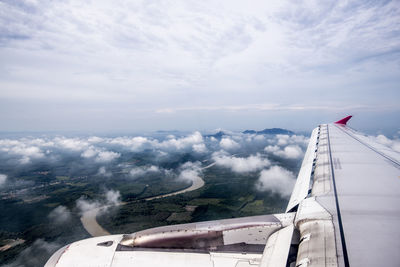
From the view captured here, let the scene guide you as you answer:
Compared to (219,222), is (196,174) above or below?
below

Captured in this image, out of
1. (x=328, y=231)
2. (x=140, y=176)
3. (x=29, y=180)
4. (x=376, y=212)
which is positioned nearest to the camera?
(x=328, y=231)

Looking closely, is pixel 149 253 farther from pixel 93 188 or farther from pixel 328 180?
pixel 93 188

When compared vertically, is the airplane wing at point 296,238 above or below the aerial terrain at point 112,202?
above

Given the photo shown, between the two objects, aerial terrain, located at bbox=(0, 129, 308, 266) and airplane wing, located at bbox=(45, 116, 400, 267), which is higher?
airplane wing, located at bbox=(45, 116, 400, 267)

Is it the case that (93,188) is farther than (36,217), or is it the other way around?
(93,188)

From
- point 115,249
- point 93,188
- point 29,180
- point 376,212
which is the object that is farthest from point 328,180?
point 29,180

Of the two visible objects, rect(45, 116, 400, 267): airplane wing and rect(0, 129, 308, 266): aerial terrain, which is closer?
rect(45, 116, 400, 267): airplane wing

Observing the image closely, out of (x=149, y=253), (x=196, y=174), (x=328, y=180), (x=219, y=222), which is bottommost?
(x=196, y=174)

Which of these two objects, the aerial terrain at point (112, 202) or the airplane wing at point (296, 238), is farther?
the aerial terrain at point (112, 202)
